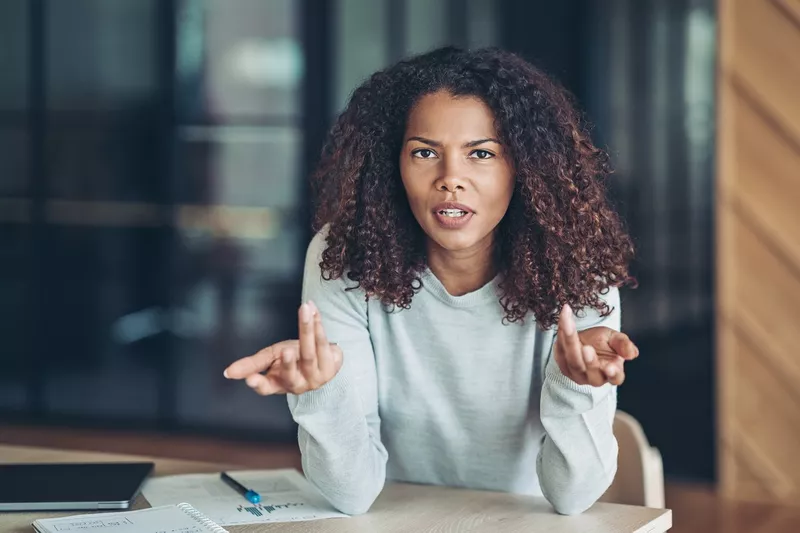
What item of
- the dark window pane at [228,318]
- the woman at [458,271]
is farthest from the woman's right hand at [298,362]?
the dark window pane at [228,318]

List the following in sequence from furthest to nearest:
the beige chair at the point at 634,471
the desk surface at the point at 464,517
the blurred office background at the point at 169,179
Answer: the blurred office background at the point at 169,179
the beige chair at the point at 634,471
the desk surface at the point at 464,517

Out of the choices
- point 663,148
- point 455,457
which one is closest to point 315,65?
point 663,148

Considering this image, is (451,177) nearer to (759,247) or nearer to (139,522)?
(139,522)

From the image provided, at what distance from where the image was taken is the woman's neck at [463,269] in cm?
164

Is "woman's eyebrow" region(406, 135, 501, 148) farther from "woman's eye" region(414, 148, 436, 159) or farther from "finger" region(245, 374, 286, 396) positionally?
"finger" region(245, 374, 286, 396)

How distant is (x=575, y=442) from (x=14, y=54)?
351cm

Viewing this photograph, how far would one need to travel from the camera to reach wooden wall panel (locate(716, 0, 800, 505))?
312cm

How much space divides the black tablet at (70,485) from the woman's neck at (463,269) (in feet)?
1.74

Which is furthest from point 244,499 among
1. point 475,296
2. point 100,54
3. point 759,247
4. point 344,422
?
point 100,54

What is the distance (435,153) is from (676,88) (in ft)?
6.79

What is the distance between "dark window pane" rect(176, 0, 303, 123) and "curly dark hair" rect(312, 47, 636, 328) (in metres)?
2.40

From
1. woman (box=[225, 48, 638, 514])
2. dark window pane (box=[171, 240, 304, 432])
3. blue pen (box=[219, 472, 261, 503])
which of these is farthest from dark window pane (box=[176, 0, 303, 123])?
blue pen (box=[219, 472, 261, 503])

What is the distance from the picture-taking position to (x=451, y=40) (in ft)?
12.6

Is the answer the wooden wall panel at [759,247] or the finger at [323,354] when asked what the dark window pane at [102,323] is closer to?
the wooden wall panel at [759,247]
